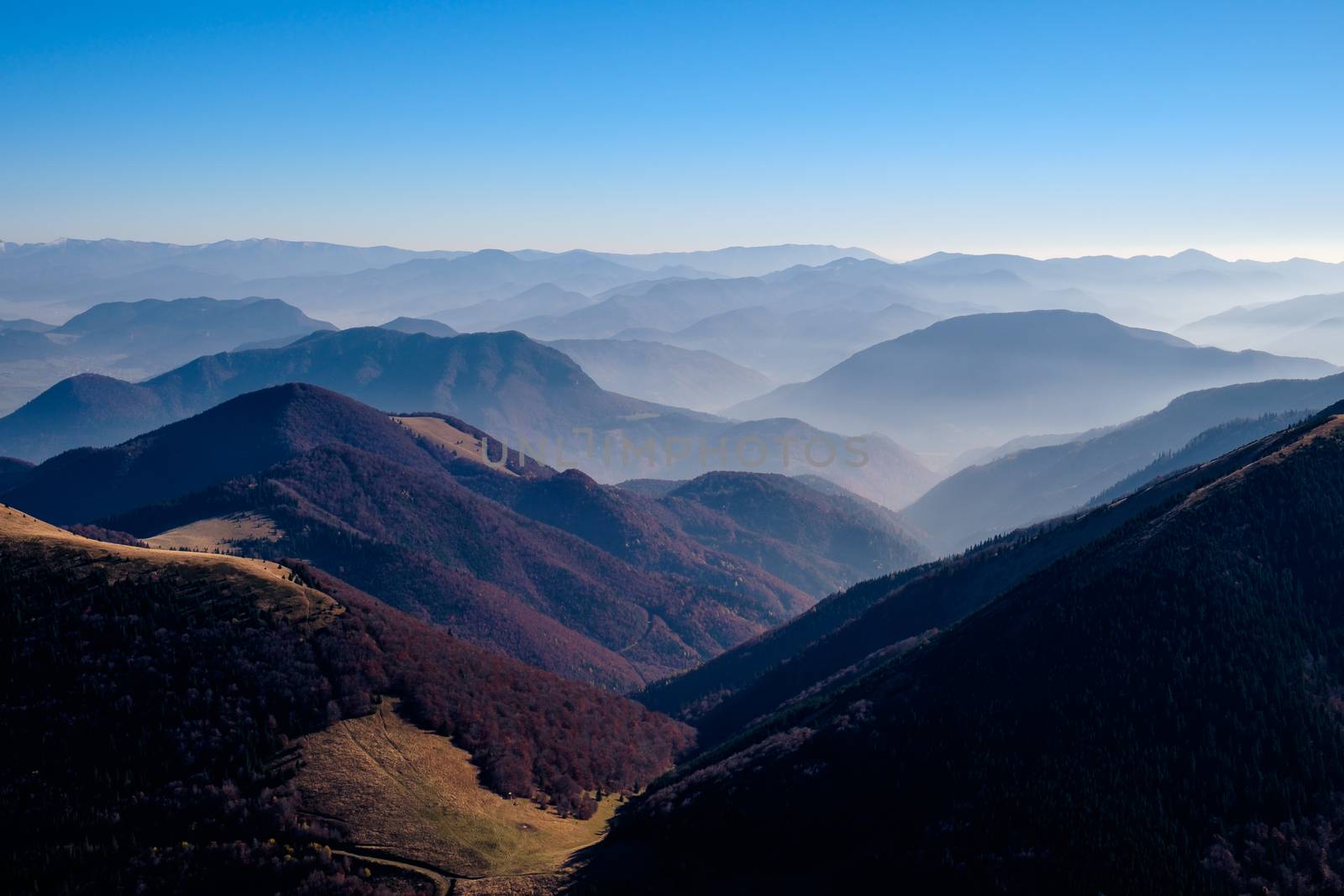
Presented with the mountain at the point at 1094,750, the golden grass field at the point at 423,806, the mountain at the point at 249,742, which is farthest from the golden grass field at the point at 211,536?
the mountain at the point at 1094,750

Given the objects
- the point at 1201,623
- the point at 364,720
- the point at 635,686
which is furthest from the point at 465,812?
the point at 635,686

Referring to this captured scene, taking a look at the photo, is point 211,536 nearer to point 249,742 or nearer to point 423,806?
point 249,742

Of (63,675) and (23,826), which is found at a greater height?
(63,675)

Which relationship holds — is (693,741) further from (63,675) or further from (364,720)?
(63,675)

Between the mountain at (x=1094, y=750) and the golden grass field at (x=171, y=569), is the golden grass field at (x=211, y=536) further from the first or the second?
the mountain at (x=1094, y=750)

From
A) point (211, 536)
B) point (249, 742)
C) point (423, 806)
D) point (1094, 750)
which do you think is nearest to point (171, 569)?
point (249, 742)
